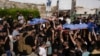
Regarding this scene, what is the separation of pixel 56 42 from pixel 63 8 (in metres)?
16.0

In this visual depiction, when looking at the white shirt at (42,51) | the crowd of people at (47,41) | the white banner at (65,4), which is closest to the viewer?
the crowd of people at (47,41)

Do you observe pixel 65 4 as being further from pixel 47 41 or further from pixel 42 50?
pixel 42 50

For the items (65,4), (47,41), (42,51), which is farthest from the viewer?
(65,4)

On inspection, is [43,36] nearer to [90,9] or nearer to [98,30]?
[98,30]

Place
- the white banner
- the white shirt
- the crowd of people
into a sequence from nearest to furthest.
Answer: the crowd of people
the white shirt
the white banner

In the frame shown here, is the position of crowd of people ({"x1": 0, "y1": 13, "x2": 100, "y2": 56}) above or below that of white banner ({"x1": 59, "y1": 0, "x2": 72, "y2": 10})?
above

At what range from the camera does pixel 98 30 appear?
21.3 metres

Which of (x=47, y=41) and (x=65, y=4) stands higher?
(x=47, y=41)

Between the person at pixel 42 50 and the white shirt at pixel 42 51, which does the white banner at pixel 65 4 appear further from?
the white shirt at pixel 42 51

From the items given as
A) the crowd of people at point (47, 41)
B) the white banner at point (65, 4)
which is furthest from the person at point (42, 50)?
the white banner at point (65, 4)

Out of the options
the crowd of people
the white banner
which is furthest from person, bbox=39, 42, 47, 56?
the white banner

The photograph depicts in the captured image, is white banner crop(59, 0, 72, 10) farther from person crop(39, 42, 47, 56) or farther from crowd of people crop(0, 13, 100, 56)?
person crop(39, 42, 47, 56)

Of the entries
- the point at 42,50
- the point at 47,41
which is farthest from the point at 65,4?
the point at 42,50

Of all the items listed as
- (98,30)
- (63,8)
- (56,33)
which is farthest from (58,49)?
(63,8)
